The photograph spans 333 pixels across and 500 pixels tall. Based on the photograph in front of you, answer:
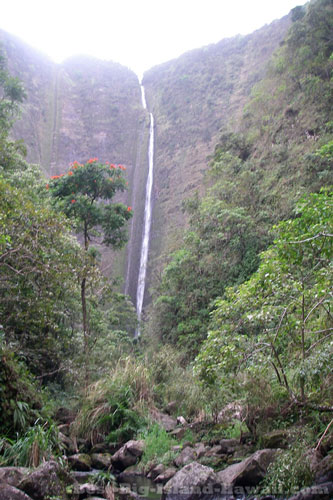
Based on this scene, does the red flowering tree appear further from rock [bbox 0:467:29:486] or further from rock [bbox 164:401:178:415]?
rock [bbox 0:467:29:486]

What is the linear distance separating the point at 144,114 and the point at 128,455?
1576 inches

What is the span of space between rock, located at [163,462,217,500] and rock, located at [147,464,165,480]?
30.0 inches

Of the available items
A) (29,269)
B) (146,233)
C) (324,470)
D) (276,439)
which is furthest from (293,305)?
(146,233)

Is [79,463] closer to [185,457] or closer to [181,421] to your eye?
[185,457]

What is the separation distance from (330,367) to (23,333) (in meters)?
5.08

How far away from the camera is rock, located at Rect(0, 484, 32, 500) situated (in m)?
2.84

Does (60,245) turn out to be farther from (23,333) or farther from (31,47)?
(31,47)

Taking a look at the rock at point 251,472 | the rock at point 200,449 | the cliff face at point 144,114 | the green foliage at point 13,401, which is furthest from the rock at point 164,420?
the cliff face at point 144,114

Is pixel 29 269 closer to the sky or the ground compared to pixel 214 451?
closer to the sky

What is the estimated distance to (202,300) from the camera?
41.5ft

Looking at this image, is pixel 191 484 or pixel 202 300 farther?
pixel 202 300

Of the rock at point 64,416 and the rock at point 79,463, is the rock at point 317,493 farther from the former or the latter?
the rock at point 64,416

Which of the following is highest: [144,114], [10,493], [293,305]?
[144,114]

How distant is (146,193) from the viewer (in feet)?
103
